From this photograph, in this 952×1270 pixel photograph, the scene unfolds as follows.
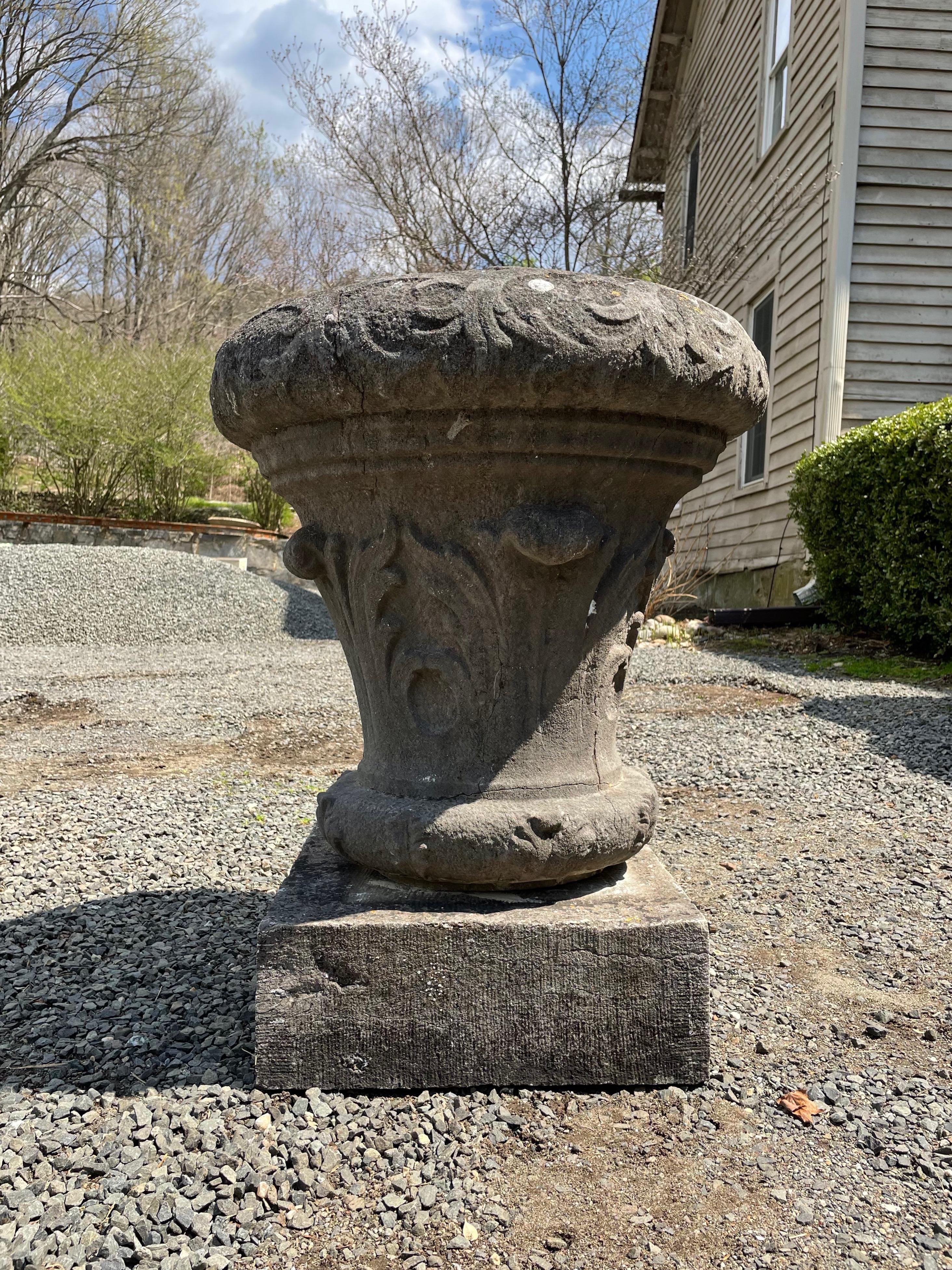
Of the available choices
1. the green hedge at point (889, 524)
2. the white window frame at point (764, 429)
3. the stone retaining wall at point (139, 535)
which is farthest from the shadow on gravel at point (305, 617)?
the green hedge at point (889, 524)

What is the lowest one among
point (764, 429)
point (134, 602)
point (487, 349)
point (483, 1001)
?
point (483, 1001)

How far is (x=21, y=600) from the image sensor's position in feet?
28.8

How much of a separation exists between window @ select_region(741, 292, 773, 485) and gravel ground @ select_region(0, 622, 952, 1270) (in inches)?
230

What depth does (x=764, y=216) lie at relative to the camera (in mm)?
8633

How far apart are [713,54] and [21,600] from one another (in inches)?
400

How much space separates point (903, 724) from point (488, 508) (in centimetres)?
344

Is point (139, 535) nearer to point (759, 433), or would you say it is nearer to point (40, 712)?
point (40, 712)

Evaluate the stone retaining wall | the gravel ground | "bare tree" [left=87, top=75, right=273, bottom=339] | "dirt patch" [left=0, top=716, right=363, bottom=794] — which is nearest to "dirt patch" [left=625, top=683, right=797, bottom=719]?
the gravel ground

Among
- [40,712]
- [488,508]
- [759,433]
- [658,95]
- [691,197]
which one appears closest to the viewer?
[488,508]

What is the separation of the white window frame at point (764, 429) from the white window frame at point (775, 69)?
136 cm

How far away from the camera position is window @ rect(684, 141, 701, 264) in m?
11.7

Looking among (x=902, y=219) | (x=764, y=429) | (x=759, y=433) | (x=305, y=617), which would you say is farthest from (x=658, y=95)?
(x=305, y=617)

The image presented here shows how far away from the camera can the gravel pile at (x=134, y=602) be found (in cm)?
871

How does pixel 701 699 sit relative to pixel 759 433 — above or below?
below
